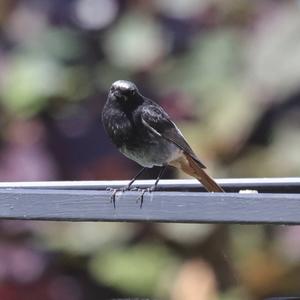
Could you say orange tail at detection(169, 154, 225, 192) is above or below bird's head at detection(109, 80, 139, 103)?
below

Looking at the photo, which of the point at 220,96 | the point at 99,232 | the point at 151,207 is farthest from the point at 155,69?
the point at 151,207

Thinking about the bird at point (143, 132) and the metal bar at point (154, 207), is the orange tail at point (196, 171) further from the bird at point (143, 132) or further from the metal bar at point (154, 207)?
the metal bar at point (154, 207)

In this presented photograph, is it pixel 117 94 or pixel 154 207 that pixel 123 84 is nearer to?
pixel 117 94

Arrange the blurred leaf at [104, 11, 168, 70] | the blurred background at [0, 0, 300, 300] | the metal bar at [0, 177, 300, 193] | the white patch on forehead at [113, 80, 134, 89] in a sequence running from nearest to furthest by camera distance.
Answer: the metal bar at [0, 177, 300, 193], the white patch on forehead at [113, 80, 134, 89], the blurred background at [0, 0, 300, 300], the blurred leaf at [104, 11, 168, 70]

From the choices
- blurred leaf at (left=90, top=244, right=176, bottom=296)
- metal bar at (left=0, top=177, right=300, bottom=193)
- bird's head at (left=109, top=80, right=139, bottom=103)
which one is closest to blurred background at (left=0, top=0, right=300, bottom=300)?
blurred leaf at (left=90, top=244, right=176, bottom=296)

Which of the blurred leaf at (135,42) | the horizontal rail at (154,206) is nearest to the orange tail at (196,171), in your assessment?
the horizontal rail at (154,206)

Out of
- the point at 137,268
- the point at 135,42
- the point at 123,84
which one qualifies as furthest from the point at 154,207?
the point at 135,42

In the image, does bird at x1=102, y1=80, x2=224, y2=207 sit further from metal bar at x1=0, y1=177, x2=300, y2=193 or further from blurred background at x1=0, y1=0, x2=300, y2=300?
blurred background at x1=0, y1=0, x2=300, y2=300
